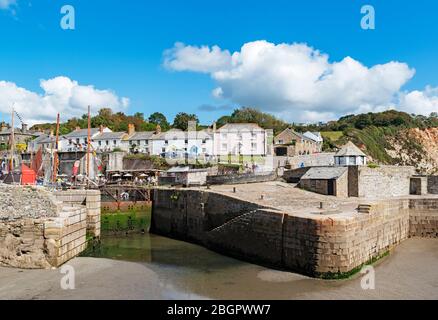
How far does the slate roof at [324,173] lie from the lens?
26.3 metres

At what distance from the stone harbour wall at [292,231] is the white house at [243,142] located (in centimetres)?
3000

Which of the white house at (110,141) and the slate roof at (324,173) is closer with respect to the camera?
the slate roof at (324,173)

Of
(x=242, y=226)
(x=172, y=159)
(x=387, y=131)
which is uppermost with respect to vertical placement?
(x=387, y=131)

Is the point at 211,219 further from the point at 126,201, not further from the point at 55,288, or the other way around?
the point at 55,288

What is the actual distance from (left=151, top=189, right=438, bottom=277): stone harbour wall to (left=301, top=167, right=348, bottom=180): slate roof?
4.35 metres

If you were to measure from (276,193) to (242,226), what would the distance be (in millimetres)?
6847

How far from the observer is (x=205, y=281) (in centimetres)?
1531

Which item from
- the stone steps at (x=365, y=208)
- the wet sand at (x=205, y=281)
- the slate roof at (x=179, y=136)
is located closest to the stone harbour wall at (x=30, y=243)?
the wet sand at (x=205, y=281)

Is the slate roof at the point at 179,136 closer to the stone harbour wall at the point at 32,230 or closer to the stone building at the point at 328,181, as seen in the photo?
the stone building at the point at 328,181

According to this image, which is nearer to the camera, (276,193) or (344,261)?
(344,261)

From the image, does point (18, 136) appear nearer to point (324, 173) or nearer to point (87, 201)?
point (87, 201)
